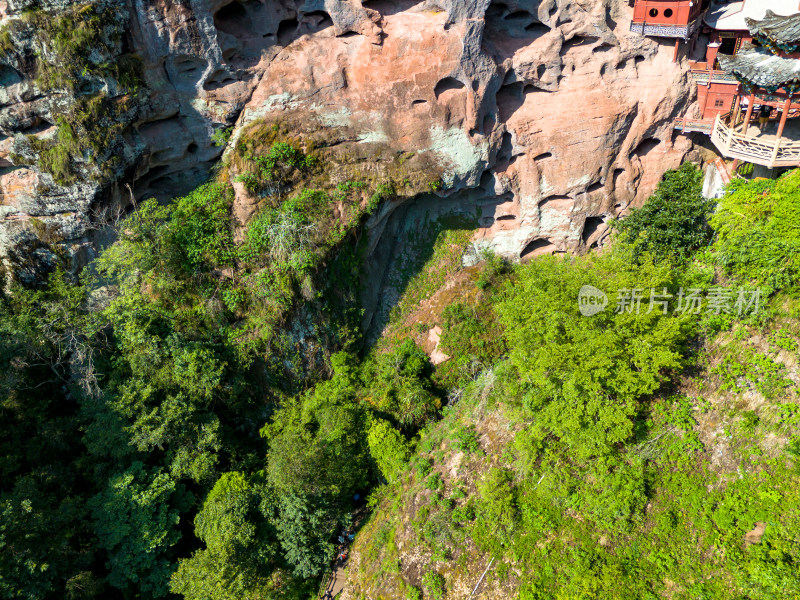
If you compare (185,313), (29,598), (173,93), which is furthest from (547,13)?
(29,598)

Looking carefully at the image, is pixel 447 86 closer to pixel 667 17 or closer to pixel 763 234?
pixel 667 17

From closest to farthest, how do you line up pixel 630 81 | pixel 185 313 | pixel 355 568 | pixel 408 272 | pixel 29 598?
pixel 29 598
pixel 355 568
pixel 185 313
pixel 630 81
pixel 408 272

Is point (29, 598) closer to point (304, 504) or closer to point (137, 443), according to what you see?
point (137, 443)

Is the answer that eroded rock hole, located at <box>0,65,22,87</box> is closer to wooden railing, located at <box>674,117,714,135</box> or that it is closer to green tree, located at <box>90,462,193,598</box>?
green tree, located at <box>90,462,193,598</box>

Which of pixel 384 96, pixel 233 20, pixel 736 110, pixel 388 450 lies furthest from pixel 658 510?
pixel 233 20

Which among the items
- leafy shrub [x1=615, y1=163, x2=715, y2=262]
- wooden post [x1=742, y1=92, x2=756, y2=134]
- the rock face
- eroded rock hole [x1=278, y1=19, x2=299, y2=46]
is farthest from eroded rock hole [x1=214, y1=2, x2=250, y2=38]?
wooden post [x1=742, y1=92, x2=756, y2=134]

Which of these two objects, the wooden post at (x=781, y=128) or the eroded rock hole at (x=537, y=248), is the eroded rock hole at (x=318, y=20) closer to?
the eroded rock hole at (x=537, y=248)
